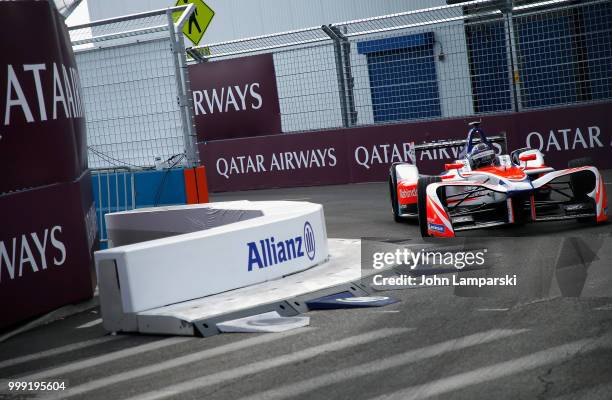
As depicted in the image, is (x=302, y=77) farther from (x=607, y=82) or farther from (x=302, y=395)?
(x=302, y=395)

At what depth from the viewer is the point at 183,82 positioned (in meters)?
11.6

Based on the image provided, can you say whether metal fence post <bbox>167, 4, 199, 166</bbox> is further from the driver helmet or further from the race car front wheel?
the driver helmet

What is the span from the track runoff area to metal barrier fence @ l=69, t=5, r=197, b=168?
4.25 metres

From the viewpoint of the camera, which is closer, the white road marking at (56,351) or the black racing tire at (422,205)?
the white road marking at (56,351)

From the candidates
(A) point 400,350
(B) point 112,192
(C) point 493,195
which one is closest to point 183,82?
(B) point 112,192

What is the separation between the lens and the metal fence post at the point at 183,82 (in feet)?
37.4

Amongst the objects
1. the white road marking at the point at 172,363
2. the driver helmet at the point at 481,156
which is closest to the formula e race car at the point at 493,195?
the driver helmet at the point at 481,156

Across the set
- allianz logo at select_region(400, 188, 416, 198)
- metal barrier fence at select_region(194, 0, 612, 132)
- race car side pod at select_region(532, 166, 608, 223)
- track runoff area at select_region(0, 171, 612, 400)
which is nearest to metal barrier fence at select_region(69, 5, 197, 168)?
allianz logo at select_region(400, 188, 416, 198)

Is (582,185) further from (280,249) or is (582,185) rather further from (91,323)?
(91,323)

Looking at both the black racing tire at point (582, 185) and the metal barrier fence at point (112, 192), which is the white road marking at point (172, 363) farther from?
the metal barrier fence at point (112, 192)

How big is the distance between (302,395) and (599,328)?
195cm

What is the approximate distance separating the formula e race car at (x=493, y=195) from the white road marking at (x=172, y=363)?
4.19 metres

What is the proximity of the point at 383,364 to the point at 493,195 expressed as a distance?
6.07 meters

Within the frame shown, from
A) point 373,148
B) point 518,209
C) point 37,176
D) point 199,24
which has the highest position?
point 199,24
